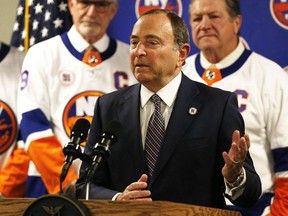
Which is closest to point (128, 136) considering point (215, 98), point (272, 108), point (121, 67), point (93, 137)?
point (93, 137)

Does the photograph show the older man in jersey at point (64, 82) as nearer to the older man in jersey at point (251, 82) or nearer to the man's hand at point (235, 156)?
the older man in jersey at point (251, 82)

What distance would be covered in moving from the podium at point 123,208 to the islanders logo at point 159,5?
2362 millimetres

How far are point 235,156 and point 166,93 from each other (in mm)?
488

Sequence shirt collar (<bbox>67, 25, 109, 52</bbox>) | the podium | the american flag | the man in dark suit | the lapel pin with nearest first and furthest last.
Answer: the podium, the man in dark suit, the lapel pin, shirt collar (<bbox>67, 25, 109, 52</bbox>), the american flag

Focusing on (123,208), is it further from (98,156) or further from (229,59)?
(229,59)

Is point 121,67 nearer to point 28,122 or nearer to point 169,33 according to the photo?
point 28,122

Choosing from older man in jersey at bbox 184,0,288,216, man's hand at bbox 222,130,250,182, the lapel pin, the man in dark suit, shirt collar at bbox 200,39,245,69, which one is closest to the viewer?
man's hand at bbox 222,130,250,182

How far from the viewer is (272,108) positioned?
13.0 ft

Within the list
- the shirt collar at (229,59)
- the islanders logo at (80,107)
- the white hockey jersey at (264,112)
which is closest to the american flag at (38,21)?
the islanders logo at (80,107)

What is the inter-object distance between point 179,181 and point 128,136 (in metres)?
0.26

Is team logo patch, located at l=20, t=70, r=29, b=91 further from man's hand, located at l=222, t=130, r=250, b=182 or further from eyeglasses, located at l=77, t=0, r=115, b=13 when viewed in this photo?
man's hand, located at l=222, t=130, r=250, b=182

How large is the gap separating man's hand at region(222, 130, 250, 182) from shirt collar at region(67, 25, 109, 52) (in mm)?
2067

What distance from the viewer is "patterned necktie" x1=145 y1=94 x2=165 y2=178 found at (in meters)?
2.76

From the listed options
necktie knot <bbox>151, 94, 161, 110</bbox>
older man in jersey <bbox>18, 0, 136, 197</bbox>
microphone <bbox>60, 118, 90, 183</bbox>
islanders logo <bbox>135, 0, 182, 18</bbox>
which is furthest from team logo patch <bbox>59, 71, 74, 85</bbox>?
microphone <bbox>60, 118, 90, 183</bbox>
